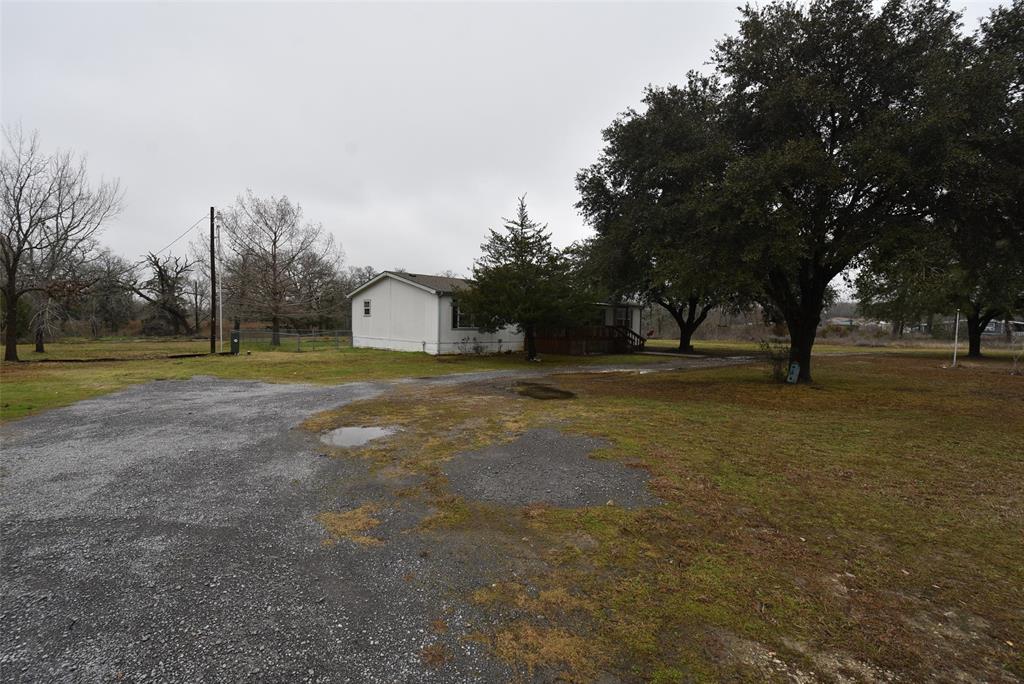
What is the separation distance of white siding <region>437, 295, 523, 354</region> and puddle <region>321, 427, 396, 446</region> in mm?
13989

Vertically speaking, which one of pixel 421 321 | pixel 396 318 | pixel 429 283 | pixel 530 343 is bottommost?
pixel 530 343

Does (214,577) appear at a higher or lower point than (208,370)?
lower

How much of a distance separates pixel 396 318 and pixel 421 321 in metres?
2.17

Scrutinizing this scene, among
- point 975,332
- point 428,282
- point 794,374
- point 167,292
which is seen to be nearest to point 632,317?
point 428,282

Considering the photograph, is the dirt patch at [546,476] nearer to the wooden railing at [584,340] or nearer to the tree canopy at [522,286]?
the tree canopy at [522,286]

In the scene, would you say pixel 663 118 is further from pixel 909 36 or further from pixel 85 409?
pixel 85 409

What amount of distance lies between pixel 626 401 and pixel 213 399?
824cm

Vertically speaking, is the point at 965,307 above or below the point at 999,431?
above

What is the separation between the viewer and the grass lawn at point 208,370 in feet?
32.3

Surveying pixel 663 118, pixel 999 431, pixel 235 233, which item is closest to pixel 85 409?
pixel 663 118

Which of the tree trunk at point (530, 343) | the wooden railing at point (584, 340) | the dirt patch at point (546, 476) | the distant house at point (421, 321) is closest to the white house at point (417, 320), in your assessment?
the distant house at point (421, 321)

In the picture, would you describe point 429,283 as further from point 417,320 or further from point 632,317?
point 632,317

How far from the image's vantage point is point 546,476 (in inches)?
190

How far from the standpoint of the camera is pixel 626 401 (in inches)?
378
